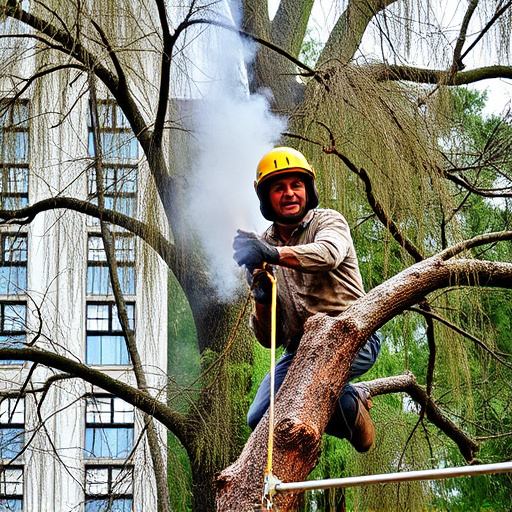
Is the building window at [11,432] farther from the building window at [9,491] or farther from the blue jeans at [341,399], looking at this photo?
the blue jeans at [341,399]

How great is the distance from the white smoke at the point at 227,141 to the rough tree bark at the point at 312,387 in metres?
1.45

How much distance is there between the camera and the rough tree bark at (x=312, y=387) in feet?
7.92

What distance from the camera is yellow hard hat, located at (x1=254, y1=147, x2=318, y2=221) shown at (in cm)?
301

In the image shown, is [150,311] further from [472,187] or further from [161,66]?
[472,187]

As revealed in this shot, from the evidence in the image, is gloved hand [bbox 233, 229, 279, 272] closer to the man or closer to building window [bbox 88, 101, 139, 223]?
the man

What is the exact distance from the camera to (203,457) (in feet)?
15.1

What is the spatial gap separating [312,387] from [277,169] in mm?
744

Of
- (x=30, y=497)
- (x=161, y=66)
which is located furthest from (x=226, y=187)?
(x=30, y=497)

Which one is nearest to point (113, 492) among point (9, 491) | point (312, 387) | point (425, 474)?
point (312, 387)

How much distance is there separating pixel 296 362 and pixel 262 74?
8.32ft

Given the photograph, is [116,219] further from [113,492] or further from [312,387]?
[312,387]

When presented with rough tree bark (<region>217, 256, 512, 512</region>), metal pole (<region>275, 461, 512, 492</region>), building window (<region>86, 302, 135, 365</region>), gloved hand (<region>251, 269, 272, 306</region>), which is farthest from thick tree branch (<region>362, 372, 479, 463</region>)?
building window (<region>86, 302, 135, 365</region>)

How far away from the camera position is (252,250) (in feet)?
8.49

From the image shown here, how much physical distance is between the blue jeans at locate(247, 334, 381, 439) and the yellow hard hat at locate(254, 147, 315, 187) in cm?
58
